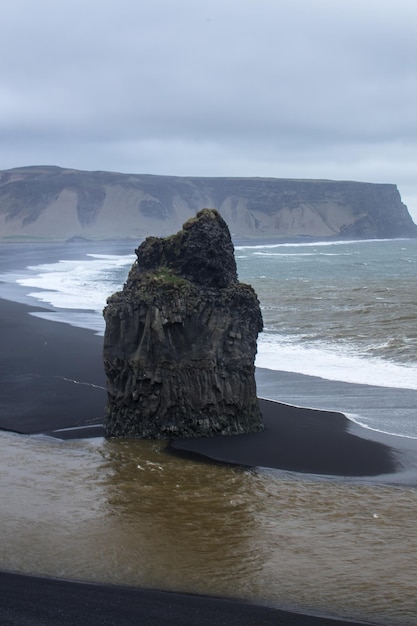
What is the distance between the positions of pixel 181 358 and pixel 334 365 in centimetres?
763

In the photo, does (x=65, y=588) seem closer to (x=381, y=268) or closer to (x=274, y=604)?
(x=274, y=604)

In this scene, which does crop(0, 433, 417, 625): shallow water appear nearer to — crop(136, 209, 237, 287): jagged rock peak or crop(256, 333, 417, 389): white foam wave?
crop(136, 209, 237, 287): jagged rock peak

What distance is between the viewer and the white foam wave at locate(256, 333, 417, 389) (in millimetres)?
18328

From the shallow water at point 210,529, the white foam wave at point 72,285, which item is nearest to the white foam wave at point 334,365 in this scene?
the shallow water at point 210,529

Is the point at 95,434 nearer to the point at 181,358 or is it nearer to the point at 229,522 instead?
the point at 181,358

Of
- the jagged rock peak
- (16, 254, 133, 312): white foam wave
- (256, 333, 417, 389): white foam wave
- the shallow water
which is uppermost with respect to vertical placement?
the jagged rock peak

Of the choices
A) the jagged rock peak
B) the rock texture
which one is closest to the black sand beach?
the rock texture

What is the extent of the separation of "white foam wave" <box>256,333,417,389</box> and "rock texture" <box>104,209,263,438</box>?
5.02 metres

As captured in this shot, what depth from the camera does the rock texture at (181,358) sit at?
13414mm

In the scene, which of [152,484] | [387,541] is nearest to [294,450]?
[152,484]

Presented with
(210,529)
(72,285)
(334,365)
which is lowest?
(210,529)

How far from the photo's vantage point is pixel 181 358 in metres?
13.5

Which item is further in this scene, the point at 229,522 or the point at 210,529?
the point at 229,522

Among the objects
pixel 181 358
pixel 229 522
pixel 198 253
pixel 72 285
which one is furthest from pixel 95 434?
pixel 72 285
